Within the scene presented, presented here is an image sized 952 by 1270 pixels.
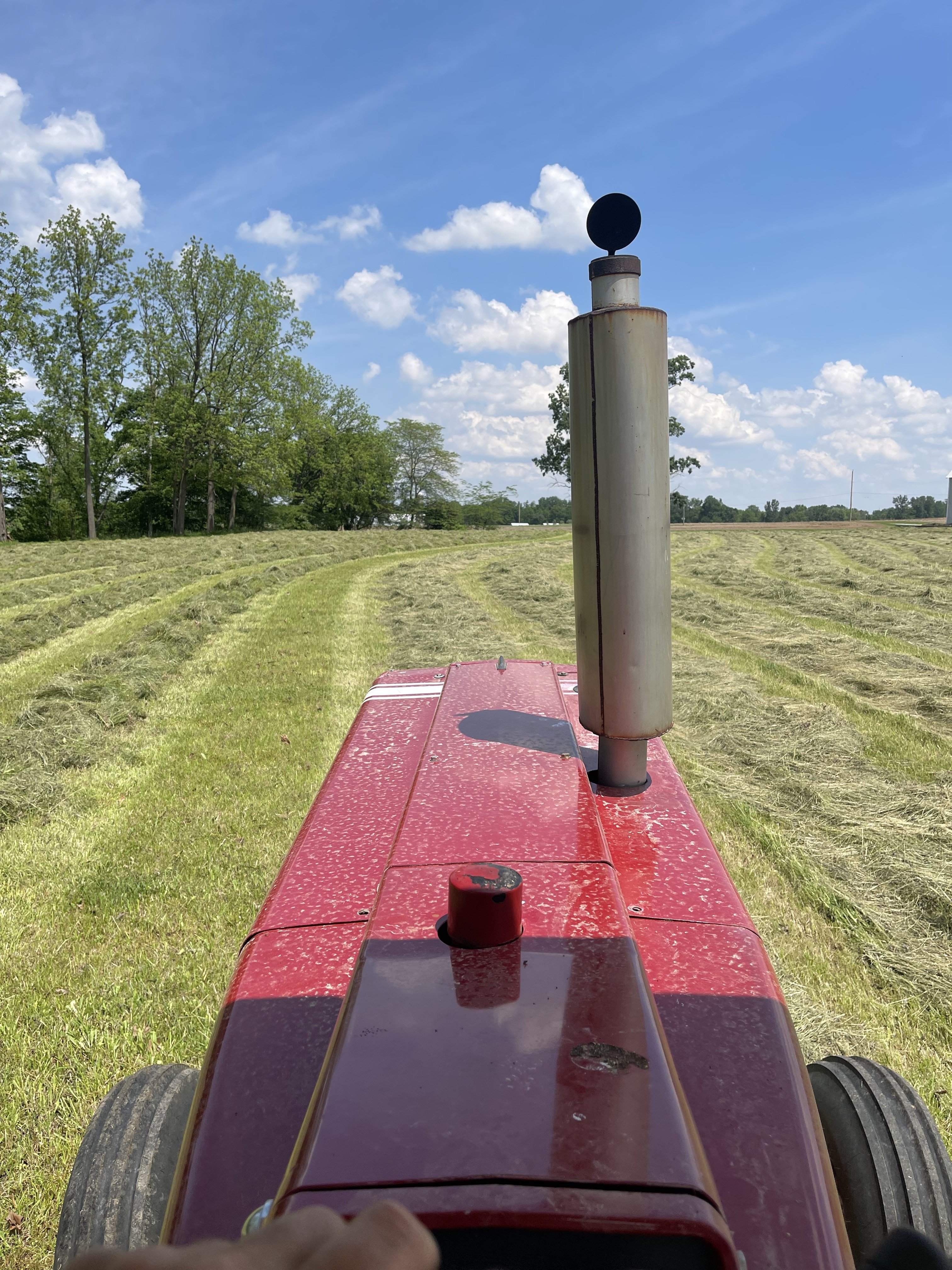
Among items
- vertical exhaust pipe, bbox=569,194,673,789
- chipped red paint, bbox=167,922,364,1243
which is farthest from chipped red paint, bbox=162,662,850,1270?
vertical exhaust pipe, bbox=569,194,673,789

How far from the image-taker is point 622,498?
1728 mm

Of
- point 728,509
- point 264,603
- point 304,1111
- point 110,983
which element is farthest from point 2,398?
point 728,509

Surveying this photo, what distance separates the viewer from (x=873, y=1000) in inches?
107

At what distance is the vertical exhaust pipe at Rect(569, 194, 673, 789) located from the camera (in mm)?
1691

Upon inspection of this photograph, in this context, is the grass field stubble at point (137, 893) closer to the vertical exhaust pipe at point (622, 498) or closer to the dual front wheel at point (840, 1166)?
the dual front wheel at point (840, 1166)

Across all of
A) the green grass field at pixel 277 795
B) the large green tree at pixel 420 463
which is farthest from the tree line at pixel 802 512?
the green grass field at pixel 277 795

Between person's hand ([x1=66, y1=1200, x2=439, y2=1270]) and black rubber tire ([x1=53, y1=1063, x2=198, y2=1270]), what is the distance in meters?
1.06

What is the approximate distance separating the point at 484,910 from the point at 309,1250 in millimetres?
768

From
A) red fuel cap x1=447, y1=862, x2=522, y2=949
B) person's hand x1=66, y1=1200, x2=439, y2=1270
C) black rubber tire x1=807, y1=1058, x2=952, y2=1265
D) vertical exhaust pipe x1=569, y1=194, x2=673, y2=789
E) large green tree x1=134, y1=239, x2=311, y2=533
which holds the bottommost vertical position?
black rubber tire x1=807, y1=1058, x2=952, y2=1265

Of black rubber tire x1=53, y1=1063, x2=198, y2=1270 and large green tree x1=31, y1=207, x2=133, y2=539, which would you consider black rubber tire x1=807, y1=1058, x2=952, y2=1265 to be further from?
large green tree x1=31, y1=207, x2=133, y2=539

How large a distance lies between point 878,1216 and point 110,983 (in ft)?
7.94

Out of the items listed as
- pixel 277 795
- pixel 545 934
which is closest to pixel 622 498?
pixel 545 934

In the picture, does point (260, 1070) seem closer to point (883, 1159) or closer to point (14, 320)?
point (883, 1159)

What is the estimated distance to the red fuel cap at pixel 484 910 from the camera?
1.13m
